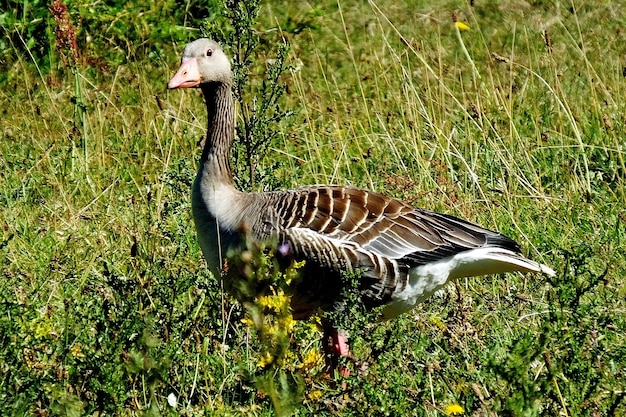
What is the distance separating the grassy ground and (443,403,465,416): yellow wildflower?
4 cm

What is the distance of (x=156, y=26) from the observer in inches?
368

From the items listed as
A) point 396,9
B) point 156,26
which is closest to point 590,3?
point 396,9

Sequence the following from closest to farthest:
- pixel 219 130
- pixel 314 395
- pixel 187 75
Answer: pixel 314 395, pixel 187 75, pixel 219 130

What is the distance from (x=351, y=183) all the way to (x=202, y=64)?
1814mm

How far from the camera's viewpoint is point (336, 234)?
5137mm

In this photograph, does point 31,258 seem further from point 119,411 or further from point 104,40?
point 104,40

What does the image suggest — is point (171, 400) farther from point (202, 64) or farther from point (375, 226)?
point (202, 64)

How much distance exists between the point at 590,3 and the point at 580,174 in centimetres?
435

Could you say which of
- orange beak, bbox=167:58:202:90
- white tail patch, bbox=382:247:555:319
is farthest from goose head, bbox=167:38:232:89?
white tail patch, bbox=382:247:555:319

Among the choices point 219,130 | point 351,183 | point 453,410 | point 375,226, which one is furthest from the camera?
point 351,183

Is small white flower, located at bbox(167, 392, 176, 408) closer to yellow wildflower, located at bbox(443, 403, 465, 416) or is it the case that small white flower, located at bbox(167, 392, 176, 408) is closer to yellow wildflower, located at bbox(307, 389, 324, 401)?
yellow wildflower, located at bbox(307, 389, 324, 401)

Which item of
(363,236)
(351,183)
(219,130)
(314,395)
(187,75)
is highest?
(187,75)

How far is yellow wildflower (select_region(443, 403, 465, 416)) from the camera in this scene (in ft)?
13.2

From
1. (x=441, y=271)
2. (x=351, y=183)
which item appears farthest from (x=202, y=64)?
(x=351, y=183)
